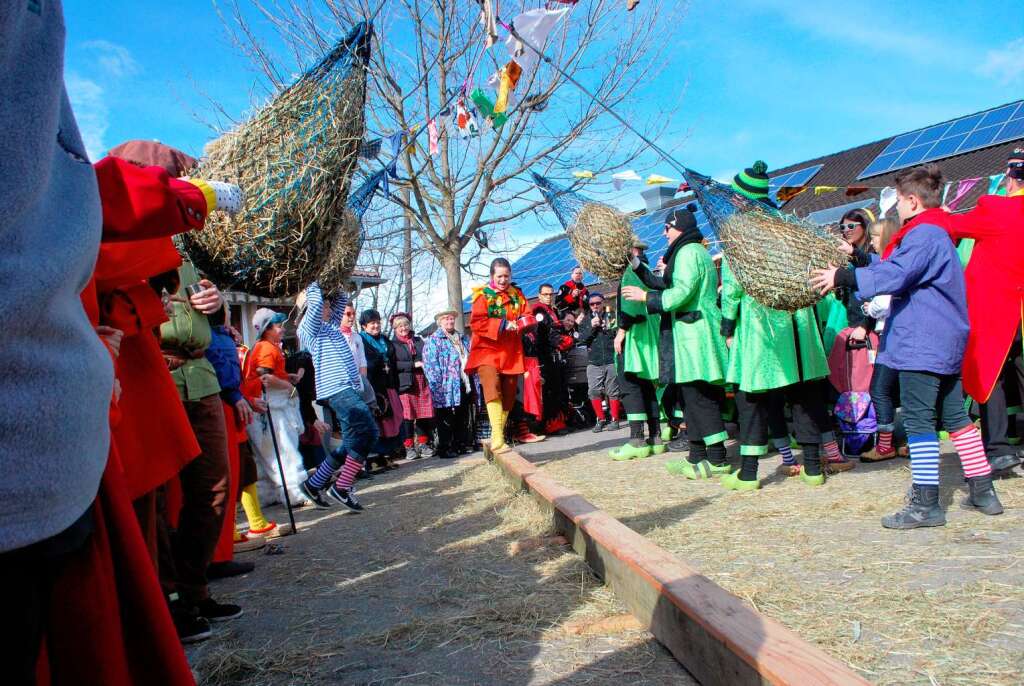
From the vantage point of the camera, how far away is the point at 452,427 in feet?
32.6

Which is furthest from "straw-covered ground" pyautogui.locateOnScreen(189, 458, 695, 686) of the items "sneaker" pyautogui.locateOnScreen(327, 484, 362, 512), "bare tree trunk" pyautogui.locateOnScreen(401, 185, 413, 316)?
"bare tree trunk" pyautogui.locateOnScreen(401, 185, 413, 316)

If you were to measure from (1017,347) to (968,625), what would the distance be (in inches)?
129

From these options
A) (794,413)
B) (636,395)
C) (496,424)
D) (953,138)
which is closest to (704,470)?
(794,413)

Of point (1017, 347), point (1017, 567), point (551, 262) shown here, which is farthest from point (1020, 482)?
point (551, 262)

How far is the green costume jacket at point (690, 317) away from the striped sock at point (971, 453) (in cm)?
173

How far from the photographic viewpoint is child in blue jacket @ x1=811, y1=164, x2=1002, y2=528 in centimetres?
375

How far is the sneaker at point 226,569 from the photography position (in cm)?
436

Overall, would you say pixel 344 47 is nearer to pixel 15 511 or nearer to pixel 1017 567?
pixel 15 511

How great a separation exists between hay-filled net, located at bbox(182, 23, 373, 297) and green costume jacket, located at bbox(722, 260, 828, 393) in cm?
288

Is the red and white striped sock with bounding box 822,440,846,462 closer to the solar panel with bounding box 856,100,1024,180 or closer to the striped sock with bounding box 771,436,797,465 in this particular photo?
the striped sock with bounding box 771,436,797,465

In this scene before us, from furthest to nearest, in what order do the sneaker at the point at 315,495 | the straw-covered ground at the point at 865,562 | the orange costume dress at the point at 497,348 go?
the orange costume dress at the point at 497,348 → the sneaker at the point at 315,495 → the straw-covered ground at the point at 865,562

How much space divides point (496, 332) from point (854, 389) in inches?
142

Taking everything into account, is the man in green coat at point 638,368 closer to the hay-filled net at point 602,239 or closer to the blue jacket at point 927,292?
the hay-filled net at point 602,239

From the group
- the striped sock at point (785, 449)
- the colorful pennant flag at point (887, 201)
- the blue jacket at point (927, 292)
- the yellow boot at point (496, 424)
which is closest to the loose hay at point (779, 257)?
the blue jacket at point (927, 292)
